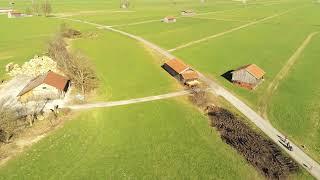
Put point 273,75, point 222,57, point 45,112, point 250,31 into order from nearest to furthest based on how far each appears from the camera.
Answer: point 45,112 → point 273,75 → point 222,57 → point 250,31

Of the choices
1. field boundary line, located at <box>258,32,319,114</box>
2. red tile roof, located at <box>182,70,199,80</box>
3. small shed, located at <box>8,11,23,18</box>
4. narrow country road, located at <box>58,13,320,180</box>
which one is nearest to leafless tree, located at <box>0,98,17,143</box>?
red tile roof, located at <box>182,70,199,80</box>

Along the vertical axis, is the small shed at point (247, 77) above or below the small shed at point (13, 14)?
below

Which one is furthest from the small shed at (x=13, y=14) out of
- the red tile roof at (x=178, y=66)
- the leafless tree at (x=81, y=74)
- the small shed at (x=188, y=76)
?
the small shed at (x=188, y=76)

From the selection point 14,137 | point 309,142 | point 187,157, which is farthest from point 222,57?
point 14,137

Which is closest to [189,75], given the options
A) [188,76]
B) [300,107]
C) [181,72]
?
[188,76]

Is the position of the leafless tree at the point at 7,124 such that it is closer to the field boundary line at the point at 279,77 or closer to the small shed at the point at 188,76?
the small shed at the point at 188,76

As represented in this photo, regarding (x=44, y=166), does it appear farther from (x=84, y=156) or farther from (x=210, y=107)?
(x=210, y=107)
